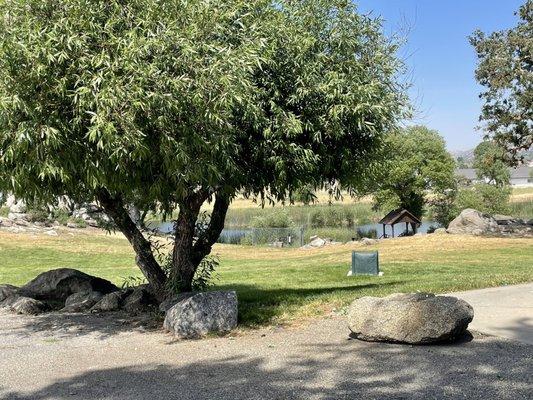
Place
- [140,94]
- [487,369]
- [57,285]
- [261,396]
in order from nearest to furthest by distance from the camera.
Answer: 1. [261,396]
2. [487,369]
3. [140,94]
4. [57,285]

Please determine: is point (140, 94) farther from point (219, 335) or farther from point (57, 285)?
point (57, 285)

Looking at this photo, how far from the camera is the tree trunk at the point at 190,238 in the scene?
11.0 m

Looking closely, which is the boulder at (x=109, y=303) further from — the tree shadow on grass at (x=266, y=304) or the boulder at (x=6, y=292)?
the boulder at (x=6, y=292)

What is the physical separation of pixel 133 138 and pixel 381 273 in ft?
40.4

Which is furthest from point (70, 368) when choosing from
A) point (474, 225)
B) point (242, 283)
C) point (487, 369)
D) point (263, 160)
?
point (474, 225)

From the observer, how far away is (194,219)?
11.2m

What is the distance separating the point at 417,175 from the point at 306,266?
30.2 metres

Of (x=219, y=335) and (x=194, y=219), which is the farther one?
(x=194, y=219)

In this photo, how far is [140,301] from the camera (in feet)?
39.6

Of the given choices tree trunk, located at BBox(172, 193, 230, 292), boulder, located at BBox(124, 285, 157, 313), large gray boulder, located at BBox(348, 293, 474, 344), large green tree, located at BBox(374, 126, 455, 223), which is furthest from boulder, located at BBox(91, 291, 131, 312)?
large green tree, located at BBox(374, 126, 455, 223)

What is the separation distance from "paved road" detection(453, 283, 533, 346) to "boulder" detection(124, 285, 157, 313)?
6266mm

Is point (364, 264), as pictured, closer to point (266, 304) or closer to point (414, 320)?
point (266, 304)

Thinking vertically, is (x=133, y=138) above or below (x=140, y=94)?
below

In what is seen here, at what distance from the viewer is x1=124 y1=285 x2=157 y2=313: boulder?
11.9 m
